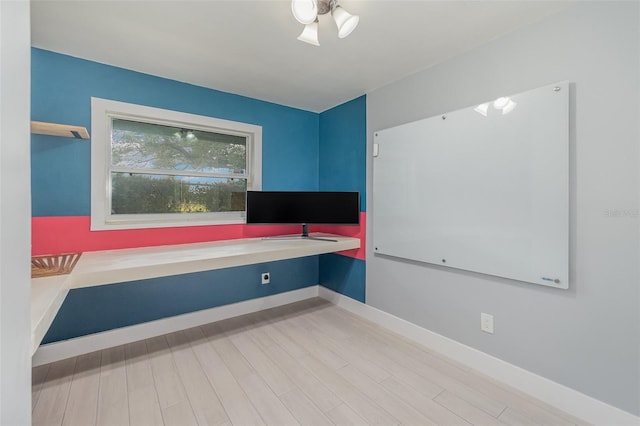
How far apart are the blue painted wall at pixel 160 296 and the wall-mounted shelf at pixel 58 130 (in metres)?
1.16

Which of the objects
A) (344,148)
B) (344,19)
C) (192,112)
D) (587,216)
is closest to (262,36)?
(344,19)

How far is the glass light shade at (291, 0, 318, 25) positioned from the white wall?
114cm

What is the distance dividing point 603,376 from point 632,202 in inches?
36.6

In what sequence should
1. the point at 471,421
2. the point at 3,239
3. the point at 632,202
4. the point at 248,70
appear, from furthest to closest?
1. the point at 248,70
2. the point at 471,421
3. the point at 632,202
4. the point at 3,239

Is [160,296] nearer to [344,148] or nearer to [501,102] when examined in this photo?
[344,148]

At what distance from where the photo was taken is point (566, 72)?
1.60 metres

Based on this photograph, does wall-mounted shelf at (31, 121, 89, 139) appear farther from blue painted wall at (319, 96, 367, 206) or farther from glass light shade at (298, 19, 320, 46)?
blue painted wall at (319, 96, 367, 206)

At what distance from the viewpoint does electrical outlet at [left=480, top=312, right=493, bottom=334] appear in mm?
1938

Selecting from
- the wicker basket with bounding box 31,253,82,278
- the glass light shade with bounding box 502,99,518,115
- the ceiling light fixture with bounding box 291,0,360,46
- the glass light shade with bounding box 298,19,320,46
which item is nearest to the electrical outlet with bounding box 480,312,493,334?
the glass light shade with bounding box 502,99,518,115

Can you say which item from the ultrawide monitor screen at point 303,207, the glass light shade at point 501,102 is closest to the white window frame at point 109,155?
the ultrawide monitor screen at point 303,207

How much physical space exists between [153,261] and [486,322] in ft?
7.63

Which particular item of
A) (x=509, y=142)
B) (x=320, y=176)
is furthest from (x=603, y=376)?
(x=320, y=176)

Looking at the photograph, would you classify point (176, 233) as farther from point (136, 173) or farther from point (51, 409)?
point (51, 409)

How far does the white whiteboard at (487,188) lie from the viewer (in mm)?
1636
